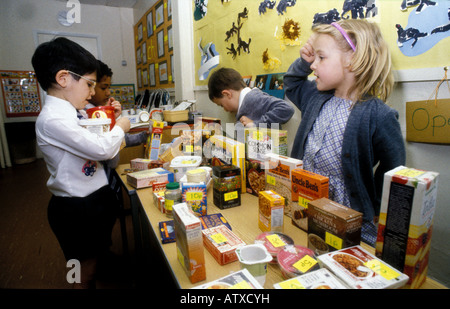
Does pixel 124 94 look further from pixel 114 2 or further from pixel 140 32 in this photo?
pixel 114 2

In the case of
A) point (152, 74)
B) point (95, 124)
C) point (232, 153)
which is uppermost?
point (152, 74)

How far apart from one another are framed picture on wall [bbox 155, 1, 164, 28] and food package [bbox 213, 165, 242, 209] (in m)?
4.07

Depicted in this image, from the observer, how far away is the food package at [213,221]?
105 cm

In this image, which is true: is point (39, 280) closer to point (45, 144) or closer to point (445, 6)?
point (45, 144)

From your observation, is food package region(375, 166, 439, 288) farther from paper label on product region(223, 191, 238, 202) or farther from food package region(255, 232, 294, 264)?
paper label on product region(223, 191, 238, 202)

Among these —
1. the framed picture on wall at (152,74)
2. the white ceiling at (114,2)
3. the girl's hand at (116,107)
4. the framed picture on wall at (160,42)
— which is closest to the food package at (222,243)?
the girl's hand at (116,107)

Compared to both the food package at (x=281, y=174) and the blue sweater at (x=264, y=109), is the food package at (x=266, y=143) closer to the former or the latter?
the food package at (x=281, y=174)

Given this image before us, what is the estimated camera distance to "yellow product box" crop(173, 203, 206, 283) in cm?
73

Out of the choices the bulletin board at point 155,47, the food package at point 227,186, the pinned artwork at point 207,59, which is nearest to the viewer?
the food package at point 227,186

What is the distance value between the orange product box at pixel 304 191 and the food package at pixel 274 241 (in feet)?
0.45

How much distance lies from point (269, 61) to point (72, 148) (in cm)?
165

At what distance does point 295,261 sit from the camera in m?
0.79

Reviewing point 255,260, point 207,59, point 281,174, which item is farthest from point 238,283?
point 207,59

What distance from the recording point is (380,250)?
775mm
